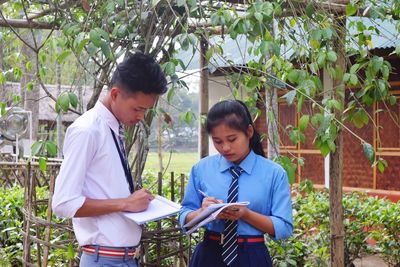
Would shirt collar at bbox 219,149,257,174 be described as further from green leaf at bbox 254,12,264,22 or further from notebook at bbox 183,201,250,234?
green leaf at bbox 254,12,264,22

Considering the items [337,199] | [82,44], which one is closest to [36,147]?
[82,44]

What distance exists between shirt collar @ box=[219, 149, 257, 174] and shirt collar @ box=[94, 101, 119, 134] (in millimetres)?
540

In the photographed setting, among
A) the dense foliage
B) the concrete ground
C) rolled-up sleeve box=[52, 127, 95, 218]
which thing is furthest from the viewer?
the concrete ground

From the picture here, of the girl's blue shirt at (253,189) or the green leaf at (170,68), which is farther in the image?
the green leaf at (170,68)

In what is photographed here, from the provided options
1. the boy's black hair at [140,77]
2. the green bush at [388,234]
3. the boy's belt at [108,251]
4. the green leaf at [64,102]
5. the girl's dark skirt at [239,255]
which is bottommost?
the green bush at [388,234]

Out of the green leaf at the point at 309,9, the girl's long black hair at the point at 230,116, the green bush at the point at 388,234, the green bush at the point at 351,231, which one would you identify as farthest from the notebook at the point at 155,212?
the green bush at the point at 388,234

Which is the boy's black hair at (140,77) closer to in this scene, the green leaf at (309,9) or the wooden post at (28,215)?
the green leaf at (309,9)

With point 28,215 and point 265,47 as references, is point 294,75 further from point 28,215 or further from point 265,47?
point 28,215

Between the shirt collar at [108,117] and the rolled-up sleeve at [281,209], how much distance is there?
2.34 ft

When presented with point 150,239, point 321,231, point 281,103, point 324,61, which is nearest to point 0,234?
point 150,239

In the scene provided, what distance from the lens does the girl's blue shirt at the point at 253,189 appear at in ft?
8.99

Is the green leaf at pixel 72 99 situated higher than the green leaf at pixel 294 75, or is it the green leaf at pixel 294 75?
the green leaf at pixel 294 75

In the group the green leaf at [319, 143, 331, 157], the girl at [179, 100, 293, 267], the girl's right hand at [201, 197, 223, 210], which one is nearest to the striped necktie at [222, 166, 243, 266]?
the girl at [179, 100, 293, 267]

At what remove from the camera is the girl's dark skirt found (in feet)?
8.96
